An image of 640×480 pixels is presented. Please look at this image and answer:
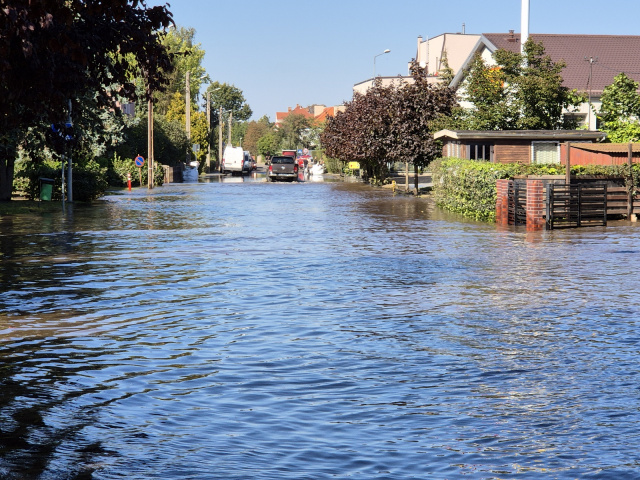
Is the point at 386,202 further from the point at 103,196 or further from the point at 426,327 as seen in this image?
the point at 426,327

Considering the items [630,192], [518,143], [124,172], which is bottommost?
[630,192]

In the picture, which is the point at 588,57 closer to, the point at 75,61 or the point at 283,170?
the point at 283,170

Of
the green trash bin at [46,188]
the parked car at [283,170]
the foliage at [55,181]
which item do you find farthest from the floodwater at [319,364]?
the parked car at [283,170]

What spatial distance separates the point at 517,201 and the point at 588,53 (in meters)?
46.8

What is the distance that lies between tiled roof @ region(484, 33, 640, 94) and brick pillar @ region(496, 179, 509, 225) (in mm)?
38952

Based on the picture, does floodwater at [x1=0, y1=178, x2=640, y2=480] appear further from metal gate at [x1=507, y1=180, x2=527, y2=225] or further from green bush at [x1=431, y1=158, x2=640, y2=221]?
green bush at [x1=431, y1=158, x2=640, y2=221]

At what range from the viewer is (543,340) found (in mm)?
10797

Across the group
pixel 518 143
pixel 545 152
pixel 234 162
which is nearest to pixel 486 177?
pixel 518 143

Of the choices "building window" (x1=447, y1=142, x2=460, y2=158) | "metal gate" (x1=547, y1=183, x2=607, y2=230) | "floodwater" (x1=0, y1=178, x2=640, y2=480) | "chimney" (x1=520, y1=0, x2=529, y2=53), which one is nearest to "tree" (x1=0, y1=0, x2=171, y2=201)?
"floodwater" (x1=0, y1=178, x2=640, y2=480)

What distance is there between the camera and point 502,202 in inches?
1172

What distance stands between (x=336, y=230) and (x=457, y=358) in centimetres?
1739

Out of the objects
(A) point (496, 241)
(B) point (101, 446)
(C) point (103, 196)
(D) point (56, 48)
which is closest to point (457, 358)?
(B) point (101, 446)

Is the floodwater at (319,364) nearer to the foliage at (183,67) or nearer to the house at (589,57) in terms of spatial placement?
the house at (589,57)

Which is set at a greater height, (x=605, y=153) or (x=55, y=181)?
(x=605, y=153)
